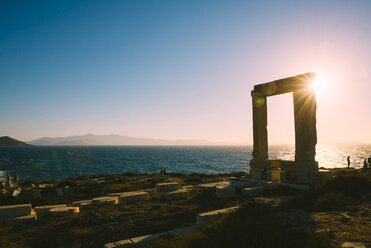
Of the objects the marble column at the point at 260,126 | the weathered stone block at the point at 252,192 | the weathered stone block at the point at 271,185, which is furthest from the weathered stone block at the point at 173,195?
the marble column at the point at 260,126

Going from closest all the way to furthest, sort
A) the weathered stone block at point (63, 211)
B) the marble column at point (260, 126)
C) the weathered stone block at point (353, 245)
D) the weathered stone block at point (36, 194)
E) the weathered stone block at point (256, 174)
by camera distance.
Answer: the weathered stone block at point (353, 245) → the weathered stone block at point (63, 211) → the weathered stone block at point (36, 194) → the weathered stone block at point (256, 174) → the marble column at point (260, 126)

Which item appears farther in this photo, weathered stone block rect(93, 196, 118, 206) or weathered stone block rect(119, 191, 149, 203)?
weathered stone block rect(119, 191, 149, 203)

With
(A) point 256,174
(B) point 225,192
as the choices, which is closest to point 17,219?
(B) point 225,192

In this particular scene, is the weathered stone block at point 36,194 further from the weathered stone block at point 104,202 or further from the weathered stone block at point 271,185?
the weathered stone block at point 271,185

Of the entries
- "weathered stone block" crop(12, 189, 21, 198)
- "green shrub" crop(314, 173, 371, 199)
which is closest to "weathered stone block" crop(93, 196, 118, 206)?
"weathered stone block" crop(12, 189, 21, 198)

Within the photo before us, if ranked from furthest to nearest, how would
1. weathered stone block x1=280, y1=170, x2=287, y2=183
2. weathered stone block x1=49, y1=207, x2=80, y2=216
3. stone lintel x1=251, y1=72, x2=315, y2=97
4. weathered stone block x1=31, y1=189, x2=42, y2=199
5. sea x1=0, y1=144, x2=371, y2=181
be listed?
1. sea x1=0, y1=144, x2=371, y2=181
2. weathered stone block x1=31, y1=189, x2=42, y2=199
3. weathered stone block x1=280, y1=170, x2=287, y2=183
4. stone lintel x1=251, y1=72, x2=315, y2=97
5. weathered stone block x1=49, y1=207, x2=80, y2=216

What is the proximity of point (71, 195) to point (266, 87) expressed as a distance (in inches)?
549

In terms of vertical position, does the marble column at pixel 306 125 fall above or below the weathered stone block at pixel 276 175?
above

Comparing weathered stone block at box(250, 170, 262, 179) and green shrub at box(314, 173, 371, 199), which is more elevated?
green shrub at box(314, 173, 371, 199)

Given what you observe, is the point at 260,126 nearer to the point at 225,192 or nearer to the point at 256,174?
the point at 256,174

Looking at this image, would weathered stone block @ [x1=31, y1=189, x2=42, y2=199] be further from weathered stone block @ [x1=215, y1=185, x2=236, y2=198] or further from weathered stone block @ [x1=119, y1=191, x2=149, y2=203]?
weathered stone block @ [x1=215, y1=185, x2=236, y2=198]

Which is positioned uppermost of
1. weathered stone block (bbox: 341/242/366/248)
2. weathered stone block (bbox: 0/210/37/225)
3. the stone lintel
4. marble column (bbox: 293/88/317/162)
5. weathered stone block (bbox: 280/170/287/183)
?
the stone lintel

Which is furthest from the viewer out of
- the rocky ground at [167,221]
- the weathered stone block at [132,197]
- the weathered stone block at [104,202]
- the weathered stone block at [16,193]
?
the weathered stone block at [16,193]

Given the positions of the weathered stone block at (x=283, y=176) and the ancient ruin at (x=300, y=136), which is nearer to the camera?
the ancient ruin at (x=300, y=136)
